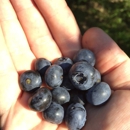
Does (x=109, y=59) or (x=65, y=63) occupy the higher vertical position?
(x=65, y=63)

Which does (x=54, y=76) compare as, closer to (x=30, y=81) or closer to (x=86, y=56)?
(x=30, y=81)

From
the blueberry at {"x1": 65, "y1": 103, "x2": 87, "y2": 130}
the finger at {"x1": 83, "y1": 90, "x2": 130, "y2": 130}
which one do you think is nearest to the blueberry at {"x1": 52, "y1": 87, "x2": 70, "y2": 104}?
the blueberry at {"x1": 65, "y1": 103, "x2": 87, "y2": 130}

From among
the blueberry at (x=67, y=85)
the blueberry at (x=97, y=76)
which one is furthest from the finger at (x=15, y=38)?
the blueberry at (x=97, y=76)

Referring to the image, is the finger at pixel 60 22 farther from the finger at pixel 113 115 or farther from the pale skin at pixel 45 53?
the finger at pixel 113 115

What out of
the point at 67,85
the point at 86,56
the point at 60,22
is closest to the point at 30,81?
the point at 67,85

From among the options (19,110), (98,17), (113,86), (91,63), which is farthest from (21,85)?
(98,17)

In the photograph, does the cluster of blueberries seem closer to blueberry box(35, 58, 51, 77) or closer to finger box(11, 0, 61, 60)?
blueberry box(35, 58, 51, 77)
